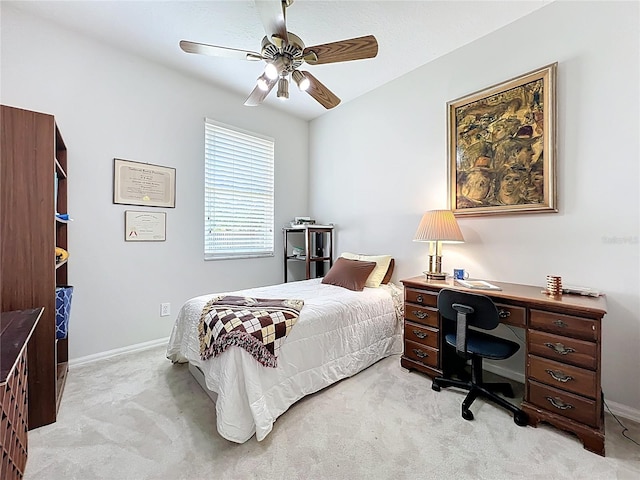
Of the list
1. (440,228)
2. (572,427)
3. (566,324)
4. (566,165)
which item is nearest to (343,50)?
(440,228)

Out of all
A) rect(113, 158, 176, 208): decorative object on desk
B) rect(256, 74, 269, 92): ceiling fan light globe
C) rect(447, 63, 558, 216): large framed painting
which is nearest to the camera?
rect(256, 74, 269, 92): ceiling fan light globe

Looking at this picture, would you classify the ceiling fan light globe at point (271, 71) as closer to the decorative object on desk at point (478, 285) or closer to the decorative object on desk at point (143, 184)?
the decorative object on desk at point (143, 184)

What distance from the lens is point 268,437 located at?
5.21 ft

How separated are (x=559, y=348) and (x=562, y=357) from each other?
0.16 feet

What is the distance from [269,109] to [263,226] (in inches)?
62.5

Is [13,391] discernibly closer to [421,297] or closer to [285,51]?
[285,51]

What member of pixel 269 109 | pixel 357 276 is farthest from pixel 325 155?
pixel 357 276

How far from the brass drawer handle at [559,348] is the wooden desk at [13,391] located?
2.51 meters

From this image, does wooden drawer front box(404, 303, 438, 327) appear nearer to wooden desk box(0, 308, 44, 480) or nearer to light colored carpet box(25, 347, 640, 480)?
light colored carpet box(25, 347, 640, 480)

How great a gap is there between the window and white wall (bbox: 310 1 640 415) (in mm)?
1677

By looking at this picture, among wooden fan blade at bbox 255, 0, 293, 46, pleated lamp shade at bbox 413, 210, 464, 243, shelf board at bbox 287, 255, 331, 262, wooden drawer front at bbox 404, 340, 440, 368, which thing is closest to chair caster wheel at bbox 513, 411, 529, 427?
wooden drawer front at bbox 404, 340, 440, 368

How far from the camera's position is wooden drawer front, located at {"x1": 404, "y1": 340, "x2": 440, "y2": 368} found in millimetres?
2195

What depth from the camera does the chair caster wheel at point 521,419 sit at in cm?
168

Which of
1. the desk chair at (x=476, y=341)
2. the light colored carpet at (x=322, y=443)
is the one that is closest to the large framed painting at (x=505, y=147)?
the desk chair at (x=476, y=341)
